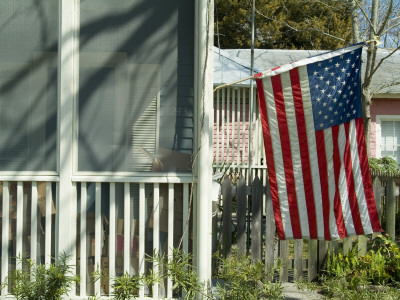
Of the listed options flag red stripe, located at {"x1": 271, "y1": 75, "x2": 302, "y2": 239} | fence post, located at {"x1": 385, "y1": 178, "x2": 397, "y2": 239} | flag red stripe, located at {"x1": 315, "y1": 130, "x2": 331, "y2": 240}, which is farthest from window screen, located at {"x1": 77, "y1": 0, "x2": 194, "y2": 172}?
fence post, located at {"x1": 385, "y1": 178, "x2": 397, "y2": 239}

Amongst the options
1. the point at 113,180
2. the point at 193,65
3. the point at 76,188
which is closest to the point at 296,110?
the point at 193,65

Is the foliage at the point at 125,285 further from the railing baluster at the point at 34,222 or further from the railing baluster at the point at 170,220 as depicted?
the railing baluster at the point at 34,222

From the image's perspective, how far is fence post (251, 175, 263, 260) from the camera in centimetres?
627

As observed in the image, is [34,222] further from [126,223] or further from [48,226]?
[126,223]

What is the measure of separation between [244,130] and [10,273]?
26.3ft

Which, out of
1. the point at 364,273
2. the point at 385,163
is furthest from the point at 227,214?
the point at 385,163

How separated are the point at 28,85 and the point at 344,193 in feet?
10.8

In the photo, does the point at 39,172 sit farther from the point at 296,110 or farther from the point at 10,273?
the point at 296,110

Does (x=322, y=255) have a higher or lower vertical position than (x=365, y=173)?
lower

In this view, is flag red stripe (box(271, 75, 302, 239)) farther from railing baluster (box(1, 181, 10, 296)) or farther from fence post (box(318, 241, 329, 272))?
railing baluster (box(1, 181, 10, 296))

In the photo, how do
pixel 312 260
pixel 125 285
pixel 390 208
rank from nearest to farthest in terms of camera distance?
1. pixel 125 285
2. pixel 312 260
3. pixel 390 208

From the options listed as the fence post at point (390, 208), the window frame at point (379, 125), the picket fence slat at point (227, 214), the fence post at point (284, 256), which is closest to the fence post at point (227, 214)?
the picket fence slat at point (227, 214)

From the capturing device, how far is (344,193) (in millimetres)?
5246

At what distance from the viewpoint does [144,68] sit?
4980 millimetres
